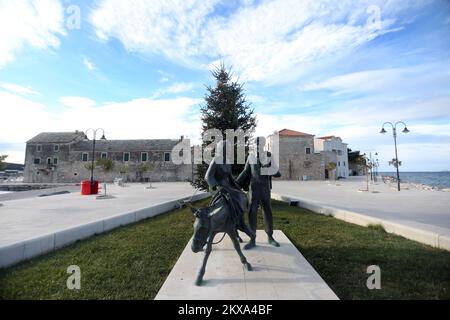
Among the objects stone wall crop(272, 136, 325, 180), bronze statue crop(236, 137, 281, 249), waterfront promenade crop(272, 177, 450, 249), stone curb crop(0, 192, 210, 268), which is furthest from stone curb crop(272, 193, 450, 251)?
stone wall crop(272, 136, 325, 180)

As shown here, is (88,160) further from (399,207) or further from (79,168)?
(399,207)

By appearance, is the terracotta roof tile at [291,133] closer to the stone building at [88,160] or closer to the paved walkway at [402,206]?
the stone building at [88,160]

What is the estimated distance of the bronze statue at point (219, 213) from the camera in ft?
13.2

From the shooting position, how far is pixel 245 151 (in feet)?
40.7

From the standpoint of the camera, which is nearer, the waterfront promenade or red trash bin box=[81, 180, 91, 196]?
the waterfront promenade

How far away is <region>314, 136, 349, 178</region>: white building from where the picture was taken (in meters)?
57.6

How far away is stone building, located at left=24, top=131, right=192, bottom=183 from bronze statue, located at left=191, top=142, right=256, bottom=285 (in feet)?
139

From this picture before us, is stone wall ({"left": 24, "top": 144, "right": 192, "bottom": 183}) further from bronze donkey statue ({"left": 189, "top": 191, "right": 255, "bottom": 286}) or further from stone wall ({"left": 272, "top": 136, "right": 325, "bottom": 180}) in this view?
bronze donkey statue ({"left": 189, "top": 191, "right": 255, "bottom": 286})

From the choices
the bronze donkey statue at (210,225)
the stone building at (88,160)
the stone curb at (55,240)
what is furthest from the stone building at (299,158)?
the bronze donkey statue at (210,225)
